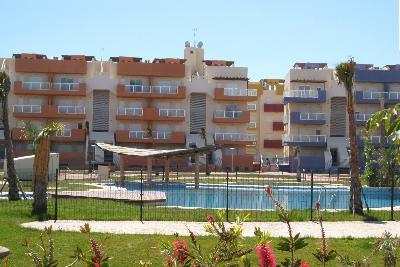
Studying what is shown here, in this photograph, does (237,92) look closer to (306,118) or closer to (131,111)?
(306,118)

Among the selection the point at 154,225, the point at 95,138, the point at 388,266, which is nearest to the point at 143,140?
the point at 95,138

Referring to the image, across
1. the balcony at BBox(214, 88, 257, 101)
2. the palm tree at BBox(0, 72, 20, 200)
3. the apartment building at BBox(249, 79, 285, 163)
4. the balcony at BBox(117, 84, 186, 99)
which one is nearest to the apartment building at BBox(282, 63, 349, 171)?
the balcony at BBox(214, 88, 257, 101)

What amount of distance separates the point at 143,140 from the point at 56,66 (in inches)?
419

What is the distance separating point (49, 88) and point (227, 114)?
16.9 m

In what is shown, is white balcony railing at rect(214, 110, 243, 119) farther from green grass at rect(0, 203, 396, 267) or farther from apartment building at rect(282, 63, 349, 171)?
green grass at rect(0, 203, 396, 267)

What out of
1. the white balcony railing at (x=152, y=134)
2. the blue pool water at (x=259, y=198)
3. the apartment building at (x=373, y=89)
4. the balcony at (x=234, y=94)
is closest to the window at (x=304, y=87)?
the apartment building at (x=373, y=89)

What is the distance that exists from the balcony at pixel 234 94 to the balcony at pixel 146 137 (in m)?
5.69

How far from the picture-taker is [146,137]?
5597 cm

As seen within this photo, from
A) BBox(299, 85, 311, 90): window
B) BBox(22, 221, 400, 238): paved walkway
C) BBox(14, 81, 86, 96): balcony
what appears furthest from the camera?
BBox(299, 85, 311, 90): window

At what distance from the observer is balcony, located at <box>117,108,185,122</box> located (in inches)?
2222

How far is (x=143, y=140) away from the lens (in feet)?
184

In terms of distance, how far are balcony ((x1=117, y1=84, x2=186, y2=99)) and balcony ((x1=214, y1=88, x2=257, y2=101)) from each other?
3.49 meters

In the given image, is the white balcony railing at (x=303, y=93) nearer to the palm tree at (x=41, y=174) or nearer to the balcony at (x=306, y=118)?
the balcony at (x=306, y=118)

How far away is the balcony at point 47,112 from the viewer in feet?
181
